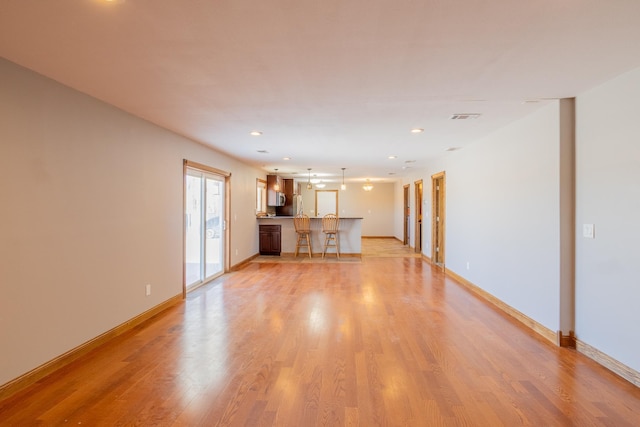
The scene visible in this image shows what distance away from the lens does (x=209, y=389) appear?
2.48 m

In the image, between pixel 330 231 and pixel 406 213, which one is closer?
pixel 330 231

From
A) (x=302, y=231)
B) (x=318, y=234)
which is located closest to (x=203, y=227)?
(x=302, y=231)

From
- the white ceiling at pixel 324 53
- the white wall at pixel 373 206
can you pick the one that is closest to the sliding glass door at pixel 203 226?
the white ceiling at pixel 324 53

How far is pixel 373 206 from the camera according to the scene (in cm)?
1398

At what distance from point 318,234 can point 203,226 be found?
12.5 feet

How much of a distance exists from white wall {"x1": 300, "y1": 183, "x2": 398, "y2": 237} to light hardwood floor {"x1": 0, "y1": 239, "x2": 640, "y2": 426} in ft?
31.1

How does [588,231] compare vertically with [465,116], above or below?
below

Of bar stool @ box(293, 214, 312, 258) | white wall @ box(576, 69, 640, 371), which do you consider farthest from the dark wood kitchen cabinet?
white wall @ box(576, 69, 640, 371)

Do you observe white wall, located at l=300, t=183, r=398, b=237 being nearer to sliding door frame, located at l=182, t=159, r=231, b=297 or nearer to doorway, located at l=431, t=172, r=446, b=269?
doorway, located at l=431, t=172, r=446, b=269

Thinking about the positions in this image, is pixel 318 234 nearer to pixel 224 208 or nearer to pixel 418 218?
pixel 418 218

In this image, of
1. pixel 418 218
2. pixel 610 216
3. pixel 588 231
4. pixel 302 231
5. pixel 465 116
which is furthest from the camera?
pixel 418 218

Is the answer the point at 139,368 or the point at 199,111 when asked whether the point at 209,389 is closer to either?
the point at 139,368

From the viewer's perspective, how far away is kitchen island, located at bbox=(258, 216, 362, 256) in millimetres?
8992

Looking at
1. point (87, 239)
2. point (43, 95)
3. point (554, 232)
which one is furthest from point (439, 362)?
point (43, 95)
